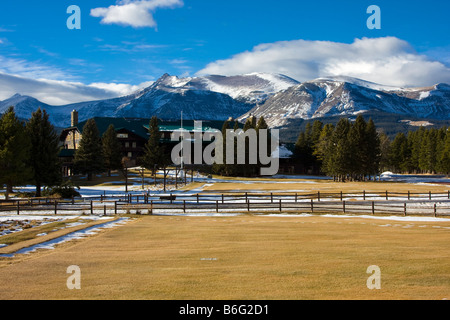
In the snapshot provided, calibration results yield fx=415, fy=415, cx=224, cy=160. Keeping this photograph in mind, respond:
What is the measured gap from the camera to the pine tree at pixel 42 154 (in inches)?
2287

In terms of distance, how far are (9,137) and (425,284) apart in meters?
53.2

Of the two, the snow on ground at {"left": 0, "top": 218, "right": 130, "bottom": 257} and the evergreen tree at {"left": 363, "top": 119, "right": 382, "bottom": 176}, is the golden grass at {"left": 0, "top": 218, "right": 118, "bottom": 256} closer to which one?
the snow on ground at {"left": 0, "top": 218, "right": 130, "bottom": 257}

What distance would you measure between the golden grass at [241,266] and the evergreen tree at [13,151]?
1318 inches


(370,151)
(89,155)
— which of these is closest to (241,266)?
(89,155)

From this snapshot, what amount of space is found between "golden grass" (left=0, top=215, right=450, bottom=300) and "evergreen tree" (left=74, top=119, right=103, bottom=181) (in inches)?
2580

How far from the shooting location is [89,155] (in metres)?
86.4

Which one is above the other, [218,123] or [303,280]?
[218,123]

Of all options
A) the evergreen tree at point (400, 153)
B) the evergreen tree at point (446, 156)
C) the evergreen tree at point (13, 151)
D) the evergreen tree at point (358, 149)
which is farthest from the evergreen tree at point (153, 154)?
the evergreen tree at point (400, 153)

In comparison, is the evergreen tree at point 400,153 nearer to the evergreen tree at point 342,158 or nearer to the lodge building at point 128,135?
the evergreen tree at point 342,158

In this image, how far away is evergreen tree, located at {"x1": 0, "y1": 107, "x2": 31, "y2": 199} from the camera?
51.4 m

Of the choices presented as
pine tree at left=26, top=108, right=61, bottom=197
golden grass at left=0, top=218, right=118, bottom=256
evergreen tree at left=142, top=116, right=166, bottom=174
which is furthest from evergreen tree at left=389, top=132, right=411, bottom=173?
golden grass at left=0, top=218, right=118, bottom=256

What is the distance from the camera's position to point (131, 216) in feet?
125
